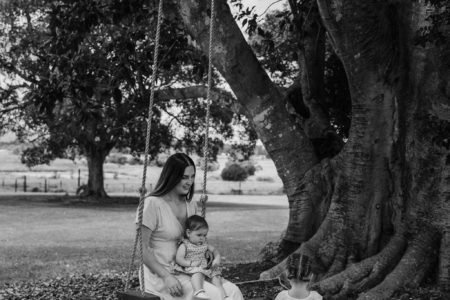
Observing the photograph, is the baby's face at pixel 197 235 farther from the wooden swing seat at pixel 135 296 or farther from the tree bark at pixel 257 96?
the tree bark at pixel 257 96

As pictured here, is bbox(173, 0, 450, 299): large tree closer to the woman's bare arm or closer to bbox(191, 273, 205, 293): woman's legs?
bbox(191, 273, 205, 293): woman's legs

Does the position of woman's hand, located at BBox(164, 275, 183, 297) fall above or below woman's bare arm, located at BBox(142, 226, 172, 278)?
below

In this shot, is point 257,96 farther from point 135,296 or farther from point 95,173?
point 95,173

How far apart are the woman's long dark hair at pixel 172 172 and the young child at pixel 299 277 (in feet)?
3.59

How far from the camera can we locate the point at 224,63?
295 inches

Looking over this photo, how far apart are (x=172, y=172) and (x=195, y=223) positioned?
0.44 m

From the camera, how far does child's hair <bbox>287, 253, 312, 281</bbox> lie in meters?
3.87

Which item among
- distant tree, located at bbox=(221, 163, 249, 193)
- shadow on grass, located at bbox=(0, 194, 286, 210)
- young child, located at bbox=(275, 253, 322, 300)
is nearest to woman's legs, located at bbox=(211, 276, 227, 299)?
young child, located at bbox=(275, 253, 322, 300)

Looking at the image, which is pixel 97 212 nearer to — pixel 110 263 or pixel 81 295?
pixel 110 263

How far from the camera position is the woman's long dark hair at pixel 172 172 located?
457 centimetres

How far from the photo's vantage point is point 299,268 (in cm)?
388

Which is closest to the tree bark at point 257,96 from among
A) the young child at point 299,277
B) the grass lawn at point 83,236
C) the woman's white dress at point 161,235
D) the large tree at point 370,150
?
the large tree at point 370,150

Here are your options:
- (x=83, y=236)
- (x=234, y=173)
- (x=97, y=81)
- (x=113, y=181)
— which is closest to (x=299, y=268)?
(x=97, y=81)

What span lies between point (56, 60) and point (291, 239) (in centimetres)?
453
